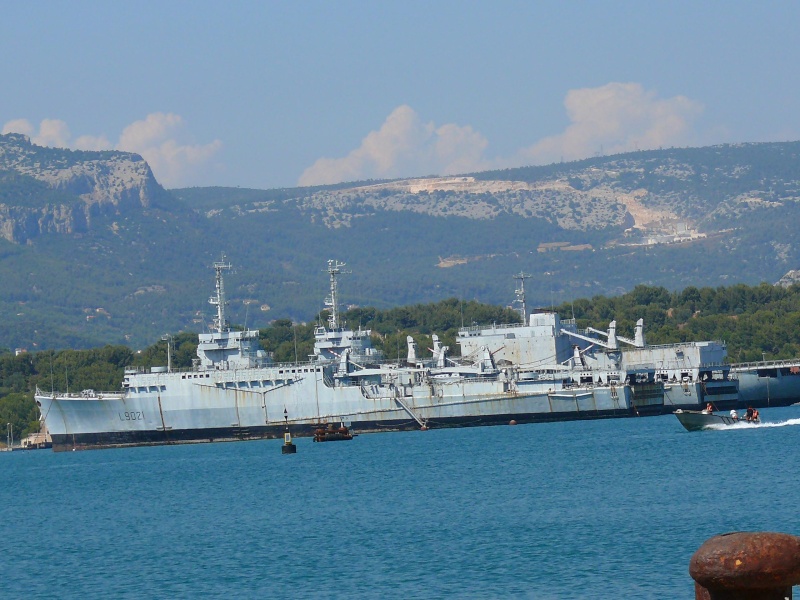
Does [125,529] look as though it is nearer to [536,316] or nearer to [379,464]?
[379,464]

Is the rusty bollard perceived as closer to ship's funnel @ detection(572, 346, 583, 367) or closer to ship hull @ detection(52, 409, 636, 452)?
ship hull @ detection(52, 409, 636, 452)

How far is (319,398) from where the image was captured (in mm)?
96938

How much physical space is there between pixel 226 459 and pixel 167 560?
41325mm

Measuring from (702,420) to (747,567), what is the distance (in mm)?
67049

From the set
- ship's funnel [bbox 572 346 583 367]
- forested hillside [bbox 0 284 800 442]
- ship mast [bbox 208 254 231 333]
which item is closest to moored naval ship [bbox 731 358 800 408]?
ship's funnel [bbox 572 346 583 367]

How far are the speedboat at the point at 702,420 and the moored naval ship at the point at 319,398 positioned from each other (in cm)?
2153

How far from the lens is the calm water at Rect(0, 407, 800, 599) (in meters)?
30.7

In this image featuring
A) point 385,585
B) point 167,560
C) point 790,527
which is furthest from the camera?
point 167,560

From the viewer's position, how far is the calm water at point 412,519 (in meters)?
30.7

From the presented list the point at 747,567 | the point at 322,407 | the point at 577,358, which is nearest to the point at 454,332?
the point at 577,358

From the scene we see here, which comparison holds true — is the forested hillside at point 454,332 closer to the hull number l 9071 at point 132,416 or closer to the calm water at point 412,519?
the hull number l 9071 at point 132,416

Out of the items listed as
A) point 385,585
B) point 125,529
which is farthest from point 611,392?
point 385,585

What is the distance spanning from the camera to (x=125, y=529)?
45.9 m

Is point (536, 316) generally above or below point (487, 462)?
above
